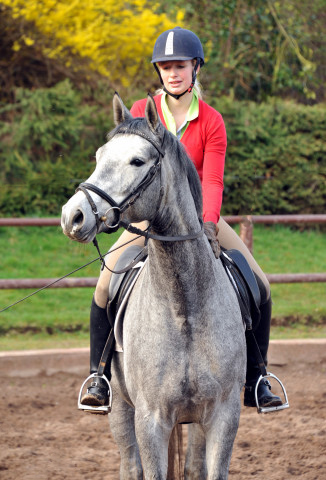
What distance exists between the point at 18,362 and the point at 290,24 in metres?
8.81

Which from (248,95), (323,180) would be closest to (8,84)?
(248,95)

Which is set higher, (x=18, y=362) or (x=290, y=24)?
(x=290, y=24)

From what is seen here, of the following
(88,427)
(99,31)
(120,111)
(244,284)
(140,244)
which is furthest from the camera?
(99,31)

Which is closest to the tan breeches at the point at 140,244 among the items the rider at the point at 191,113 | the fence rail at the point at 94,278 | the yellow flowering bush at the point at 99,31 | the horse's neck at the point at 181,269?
the rider at the point at 191,113

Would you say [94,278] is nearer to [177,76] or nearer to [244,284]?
[244,284]

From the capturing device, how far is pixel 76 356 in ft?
20.6

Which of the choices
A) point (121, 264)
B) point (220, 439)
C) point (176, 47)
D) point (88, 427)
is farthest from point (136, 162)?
point (88, 427)

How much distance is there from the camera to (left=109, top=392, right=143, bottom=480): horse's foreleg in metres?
3.76

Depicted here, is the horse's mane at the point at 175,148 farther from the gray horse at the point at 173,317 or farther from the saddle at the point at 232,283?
the saddle at the point at 232,283

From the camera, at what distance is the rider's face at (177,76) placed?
3.25 metres

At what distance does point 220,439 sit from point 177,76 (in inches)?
67.3

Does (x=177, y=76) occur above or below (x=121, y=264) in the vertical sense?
above

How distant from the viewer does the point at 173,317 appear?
2922 millimetres

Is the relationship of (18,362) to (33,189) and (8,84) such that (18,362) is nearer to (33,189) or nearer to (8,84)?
(33,189)
